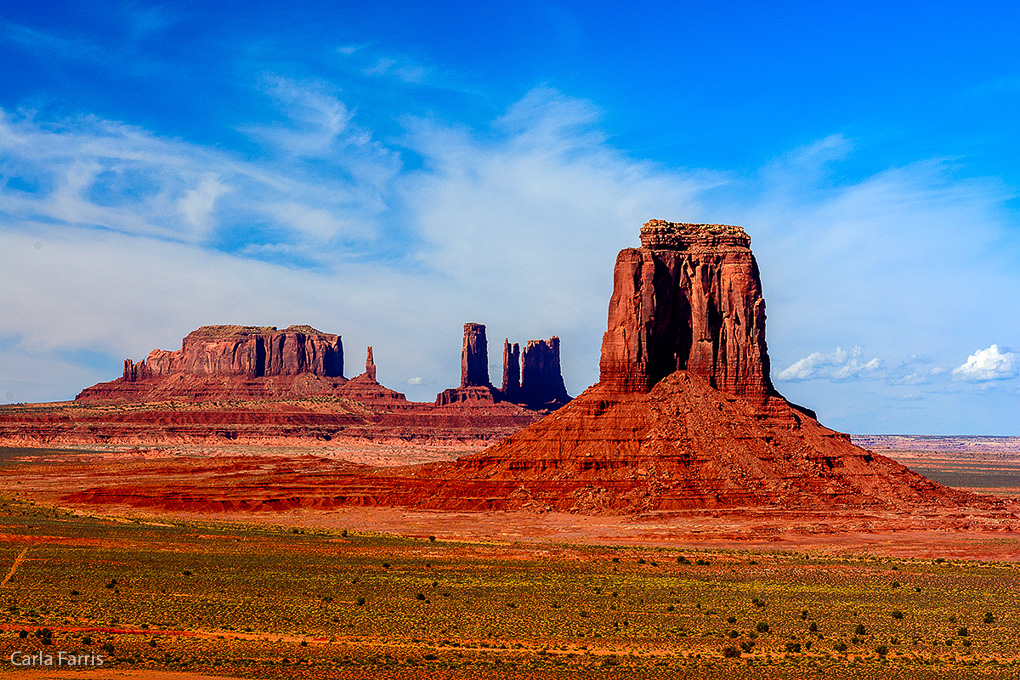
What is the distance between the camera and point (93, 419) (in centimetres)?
19425

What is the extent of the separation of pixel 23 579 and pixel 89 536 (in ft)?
51.0

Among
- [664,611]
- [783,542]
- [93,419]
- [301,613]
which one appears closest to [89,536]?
[301,613]

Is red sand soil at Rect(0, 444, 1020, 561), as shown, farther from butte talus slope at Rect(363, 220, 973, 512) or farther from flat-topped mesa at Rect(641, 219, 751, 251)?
flat-topped mesa at Rect(641, 219, 751, 251)

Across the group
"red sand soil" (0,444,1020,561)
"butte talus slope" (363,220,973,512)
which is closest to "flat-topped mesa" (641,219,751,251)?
"butte talus slope" (363,220,973,512)

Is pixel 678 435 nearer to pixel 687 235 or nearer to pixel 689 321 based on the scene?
pixel 689 321

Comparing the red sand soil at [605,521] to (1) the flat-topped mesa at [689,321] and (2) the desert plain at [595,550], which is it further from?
(1) the flat-topped mesa at [689,321]

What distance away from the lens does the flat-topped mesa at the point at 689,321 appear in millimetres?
73938

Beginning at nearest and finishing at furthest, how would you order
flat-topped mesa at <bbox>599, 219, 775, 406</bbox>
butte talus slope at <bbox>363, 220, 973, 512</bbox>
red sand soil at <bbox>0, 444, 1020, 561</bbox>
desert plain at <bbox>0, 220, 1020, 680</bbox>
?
1. desert plain at <bbox>0, 220, 1020, 680</bbox>
2. red sand soil at <bbox>0, 444, 1020, 561</bbox>
3. butte talus slope at <bbox>363, 220, 973, 512</bbox>
4. flat-topped mesa at <bbox>599, 219, 775, 406</bbox>

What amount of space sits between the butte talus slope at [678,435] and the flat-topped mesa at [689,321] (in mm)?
87

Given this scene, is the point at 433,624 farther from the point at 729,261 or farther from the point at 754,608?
the point at 729,261

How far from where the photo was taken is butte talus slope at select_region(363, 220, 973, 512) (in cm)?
6638

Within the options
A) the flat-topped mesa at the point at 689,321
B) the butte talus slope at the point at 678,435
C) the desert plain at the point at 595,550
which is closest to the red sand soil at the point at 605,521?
the desert plain at the point at 595,550

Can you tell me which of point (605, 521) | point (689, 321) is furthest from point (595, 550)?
point (689, 321)

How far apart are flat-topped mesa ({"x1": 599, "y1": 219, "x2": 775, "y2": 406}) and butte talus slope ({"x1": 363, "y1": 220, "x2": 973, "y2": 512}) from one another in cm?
9
